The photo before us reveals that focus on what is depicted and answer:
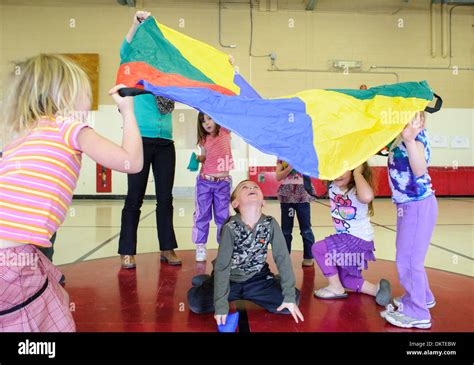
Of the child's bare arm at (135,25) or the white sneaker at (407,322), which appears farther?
the child's bare arm at (135,25)

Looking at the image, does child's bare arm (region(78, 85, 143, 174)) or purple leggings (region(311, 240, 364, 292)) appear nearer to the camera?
child's bare arm (region(78, 85, 143, 174))

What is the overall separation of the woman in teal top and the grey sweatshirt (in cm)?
92

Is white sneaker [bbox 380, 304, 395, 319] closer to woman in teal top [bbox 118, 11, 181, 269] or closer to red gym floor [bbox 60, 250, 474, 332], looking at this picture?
red gym floor [bbox 60, 250, 474, 332]

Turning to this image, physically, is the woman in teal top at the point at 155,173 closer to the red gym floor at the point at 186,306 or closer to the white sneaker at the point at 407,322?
the red gym floor at the point at 186,306

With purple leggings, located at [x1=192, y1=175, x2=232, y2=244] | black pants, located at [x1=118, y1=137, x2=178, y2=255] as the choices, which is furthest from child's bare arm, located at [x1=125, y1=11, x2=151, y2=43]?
purple leggings, located at [x1=192, y1=175, x2=232, y2=244]

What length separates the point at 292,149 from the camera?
4.90 feet

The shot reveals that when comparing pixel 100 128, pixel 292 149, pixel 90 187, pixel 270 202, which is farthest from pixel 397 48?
pixel 292 149

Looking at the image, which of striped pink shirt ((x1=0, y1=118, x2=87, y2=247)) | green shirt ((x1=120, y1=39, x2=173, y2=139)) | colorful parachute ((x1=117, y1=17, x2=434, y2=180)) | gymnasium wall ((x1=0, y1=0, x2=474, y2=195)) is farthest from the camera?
gymnasium wall ((x1=0, y1=0, x2=474, y2=195))

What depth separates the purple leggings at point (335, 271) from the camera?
204cm

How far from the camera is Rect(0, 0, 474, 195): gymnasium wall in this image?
7.76 m

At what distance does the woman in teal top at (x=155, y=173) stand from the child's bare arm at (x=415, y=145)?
153 centimetres

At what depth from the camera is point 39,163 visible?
102 centimetres

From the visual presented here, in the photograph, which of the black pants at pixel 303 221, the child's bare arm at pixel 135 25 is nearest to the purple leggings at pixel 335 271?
the black pants at pixel 303 221

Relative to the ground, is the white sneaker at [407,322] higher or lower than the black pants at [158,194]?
lower
